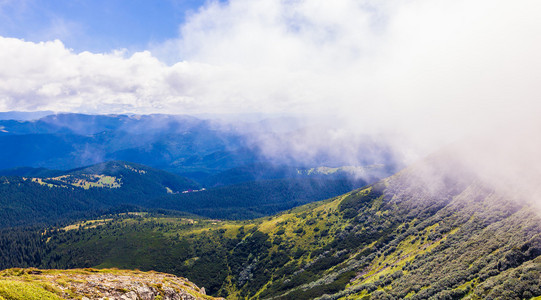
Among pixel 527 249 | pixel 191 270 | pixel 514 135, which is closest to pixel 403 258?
pixel 527 249

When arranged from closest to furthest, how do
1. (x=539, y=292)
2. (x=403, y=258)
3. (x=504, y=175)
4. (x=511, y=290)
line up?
(x=539, y=292)
(x=511, y=290)
(x=403, y=258)
(x=504, y=175)

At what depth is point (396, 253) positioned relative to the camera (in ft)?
368

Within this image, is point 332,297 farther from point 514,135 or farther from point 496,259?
point 514,135

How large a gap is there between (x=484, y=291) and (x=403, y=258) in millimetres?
51738

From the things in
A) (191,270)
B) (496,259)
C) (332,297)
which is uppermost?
(191,270)

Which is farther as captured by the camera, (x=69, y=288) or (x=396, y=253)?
(x=396, y=253)

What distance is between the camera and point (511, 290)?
1941 inches

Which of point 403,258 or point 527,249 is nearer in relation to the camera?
point 527,249

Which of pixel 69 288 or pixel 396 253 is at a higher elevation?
pixel 69 288

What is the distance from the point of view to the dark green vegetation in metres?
62.4

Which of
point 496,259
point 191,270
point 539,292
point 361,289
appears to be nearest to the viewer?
point 539,292

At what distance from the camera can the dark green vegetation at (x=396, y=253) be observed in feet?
205

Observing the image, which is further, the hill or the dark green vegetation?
the dark green vegetation

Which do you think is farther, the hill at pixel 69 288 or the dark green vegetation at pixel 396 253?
the dark green vegetation at pixel 396 253
